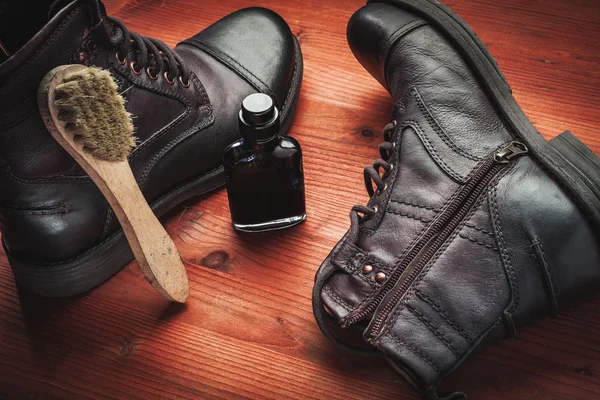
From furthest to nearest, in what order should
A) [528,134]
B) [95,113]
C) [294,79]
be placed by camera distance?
[294,79]
[528,134]
[95,113]

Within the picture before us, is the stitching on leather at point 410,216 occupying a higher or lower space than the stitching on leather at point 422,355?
higher

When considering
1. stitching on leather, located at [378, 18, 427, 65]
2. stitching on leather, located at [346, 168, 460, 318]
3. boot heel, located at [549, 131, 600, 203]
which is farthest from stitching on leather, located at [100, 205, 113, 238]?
boot heel, located at [549, 131, 600, 203]

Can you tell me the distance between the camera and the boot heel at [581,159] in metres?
0.70

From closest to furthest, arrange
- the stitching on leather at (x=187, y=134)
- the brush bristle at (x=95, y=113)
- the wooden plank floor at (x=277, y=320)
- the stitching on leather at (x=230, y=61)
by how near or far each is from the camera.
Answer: the brush bristle at (x=95, y=113), the wooden plank floor at (x=277, y=320), the stitching on leather at (x=187, y=134), the stitching on leather at (x=230, y=61)

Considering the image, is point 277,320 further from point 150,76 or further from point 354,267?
point 150,76

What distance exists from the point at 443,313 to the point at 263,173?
294mm

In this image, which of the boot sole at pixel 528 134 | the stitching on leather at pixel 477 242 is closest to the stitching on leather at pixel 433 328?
the stitching on leather at pixel 477 242

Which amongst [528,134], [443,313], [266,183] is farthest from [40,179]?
[528,134]

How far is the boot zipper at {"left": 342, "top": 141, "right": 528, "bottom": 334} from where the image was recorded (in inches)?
27.9

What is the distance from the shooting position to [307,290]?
2.70 ft

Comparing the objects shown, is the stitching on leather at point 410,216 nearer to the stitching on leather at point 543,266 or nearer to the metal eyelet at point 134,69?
the stitching on leather at point 543,266

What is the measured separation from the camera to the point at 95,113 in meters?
0.67

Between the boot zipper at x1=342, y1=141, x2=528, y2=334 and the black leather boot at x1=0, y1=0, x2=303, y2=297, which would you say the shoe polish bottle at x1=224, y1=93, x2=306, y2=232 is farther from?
the boot zipper at x1=342, y1=141, x2=528, y2=334

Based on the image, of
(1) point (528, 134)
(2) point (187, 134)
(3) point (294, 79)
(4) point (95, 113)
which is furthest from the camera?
(3) point (294, 79)
